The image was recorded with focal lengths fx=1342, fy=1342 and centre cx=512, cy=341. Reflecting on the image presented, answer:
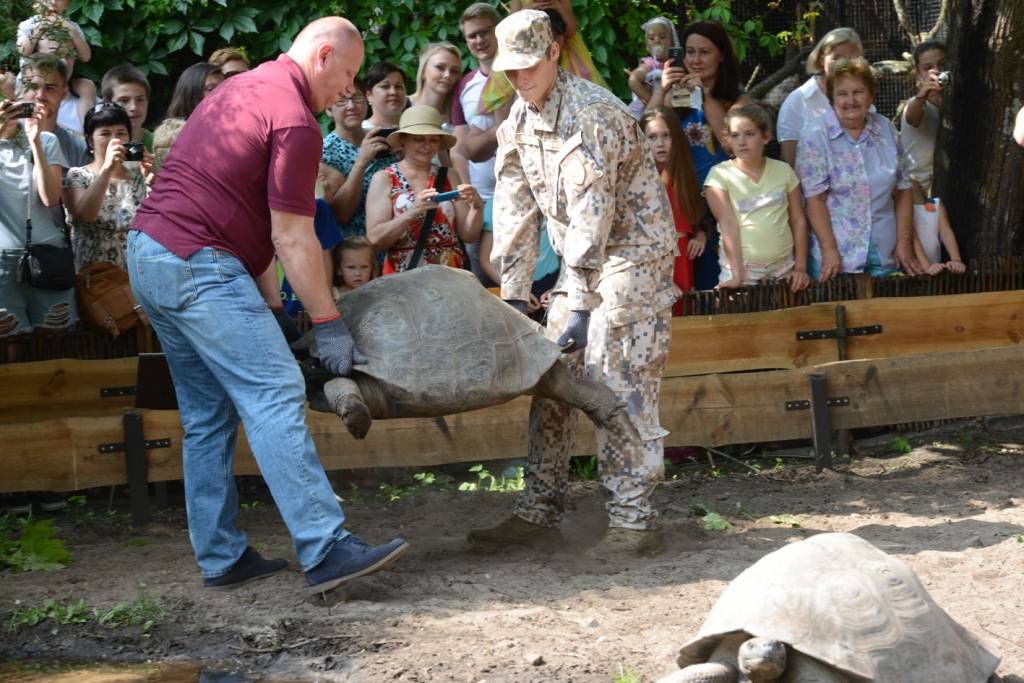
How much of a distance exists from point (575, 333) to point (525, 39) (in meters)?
1.34

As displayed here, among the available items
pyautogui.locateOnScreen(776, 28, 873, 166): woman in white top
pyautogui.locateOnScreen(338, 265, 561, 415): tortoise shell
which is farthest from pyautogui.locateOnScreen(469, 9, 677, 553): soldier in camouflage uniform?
pyautogui.locateOnScreen(776, 28, 873, 166): woman in white top

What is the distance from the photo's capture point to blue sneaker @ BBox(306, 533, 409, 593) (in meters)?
5.56

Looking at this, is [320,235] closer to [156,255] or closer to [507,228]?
[507,228]

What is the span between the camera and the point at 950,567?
19.9ft

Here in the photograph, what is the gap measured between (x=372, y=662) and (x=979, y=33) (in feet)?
22.4

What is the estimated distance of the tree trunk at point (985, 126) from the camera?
30.9 ft

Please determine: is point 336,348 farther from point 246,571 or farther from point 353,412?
point 246,571

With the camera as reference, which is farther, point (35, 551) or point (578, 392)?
point (35, 551)

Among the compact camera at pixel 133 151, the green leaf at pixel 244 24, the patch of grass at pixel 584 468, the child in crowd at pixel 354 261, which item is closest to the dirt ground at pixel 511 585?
the patch of grass at pixel 584 468

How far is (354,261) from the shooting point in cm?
783

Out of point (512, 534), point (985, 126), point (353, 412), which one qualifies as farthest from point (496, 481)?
point (985, 126)

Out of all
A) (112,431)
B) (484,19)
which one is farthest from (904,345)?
(112,431)

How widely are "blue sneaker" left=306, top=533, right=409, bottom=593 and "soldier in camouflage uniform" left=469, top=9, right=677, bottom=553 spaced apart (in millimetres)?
1089

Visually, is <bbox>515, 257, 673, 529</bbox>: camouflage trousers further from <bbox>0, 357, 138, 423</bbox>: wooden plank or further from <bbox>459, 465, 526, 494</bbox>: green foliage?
<bbox>0, 357, 138, 423</bbox>: wooden plank
